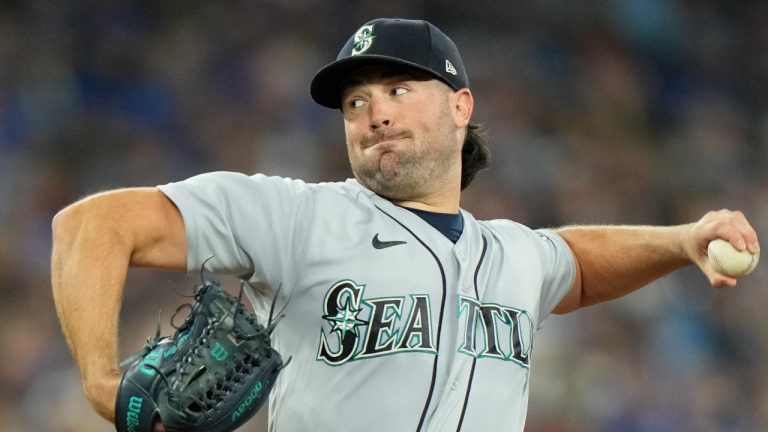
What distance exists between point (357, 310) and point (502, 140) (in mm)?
3880

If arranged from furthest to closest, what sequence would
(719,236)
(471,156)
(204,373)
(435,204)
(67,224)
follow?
(471,156), (435,204), (719,236), (67,224), (204,373)

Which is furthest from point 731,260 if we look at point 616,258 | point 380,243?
point 380,243

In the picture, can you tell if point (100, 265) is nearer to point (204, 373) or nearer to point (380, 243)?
point (204, 373)

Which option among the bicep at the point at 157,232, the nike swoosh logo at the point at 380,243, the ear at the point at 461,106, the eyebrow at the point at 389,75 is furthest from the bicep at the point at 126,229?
the ear at the point at 461,106

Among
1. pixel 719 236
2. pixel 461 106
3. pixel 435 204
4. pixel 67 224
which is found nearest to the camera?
pixel 67 224

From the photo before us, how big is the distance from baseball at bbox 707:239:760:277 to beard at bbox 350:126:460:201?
0.66 metres

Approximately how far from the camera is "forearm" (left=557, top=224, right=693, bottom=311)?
2691 millimetres

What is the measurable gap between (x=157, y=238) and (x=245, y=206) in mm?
212

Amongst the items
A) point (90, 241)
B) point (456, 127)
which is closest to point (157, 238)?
point (90, 241)

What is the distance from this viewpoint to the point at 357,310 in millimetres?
2244

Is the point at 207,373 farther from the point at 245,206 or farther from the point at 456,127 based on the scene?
the point at 456,127

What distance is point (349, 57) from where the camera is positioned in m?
2.50

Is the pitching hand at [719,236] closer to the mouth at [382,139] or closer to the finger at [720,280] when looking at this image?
the finger at [720,280]

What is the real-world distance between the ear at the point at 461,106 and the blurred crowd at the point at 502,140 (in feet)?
7.89
